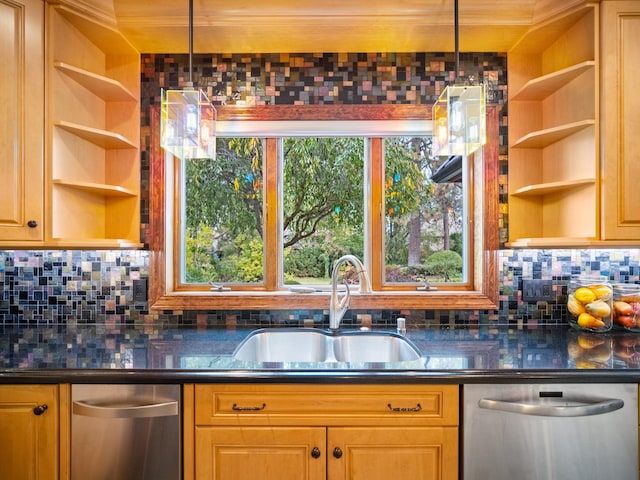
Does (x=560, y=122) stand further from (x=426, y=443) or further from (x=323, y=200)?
(x=426, y=443)

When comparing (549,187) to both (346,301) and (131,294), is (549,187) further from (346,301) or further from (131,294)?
(131,294)

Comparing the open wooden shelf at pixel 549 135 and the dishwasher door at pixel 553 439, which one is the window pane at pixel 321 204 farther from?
the dishwasher door at pixel 553 439

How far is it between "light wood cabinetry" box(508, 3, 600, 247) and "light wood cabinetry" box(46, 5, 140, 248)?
6.56ft

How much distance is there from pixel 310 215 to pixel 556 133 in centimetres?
127

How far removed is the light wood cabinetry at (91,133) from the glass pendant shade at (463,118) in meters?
1.51

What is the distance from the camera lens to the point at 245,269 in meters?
2.14

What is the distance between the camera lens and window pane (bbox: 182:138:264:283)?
2133mm

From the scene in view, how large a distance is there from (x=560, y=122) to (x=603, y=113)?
27cm

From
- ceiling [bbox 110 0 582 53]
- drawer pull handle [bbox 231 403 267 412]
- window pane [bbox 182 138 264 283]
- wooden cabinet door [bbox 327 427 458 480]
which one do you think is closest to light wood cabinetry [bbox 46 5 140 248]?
ceiling [bbox 110 0 582 53]

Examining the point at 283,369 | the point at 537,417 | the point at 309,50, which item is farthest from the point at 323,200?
the point at 537,417

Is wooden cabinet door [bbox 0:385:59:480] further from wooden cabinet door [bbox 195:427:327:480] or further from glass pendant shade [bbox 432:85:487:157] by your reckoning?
glass pendant shade [bbox 432:85:487:157]

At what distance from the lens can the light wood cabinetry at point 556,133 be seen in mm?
1678

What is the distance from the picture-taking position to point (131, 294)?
204cm

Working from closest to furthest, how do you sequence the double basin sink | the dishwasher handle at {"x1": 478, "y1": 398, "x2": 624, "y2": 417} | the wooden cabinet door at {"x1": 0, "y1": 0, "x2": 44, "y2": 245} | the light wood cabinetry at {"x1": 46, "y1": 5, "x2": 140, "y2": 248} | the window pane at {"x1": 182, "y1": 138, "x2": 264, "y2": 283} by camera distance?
the dishwasher handle at {"x1": 478, "y1": 398, "x2": 624, "y2": 417}, the wooden cabinet door at {"x1": 0, "y1": 0, "x2": 44, "y2": 245}, the light wood cabinetry at {"x1": 46, "y1": 5, "x2": 140, "y2": 248}, the double basin sink, the window pane at {"x1": 182, "y1": 138, "x2": 264, "y2": 283}
